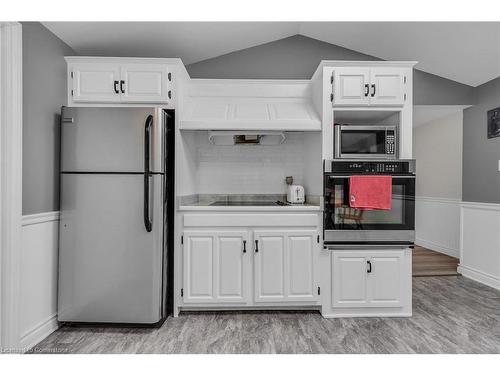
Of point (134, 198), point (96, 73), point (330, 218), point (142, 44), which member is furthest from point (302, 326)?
point (142, 44)

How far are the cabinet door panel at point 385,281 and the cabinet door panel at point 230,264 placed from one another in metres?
1.06

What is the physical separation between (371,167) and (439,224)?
328 cm

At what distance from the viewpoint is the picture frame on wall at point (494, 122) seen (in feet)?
10.4

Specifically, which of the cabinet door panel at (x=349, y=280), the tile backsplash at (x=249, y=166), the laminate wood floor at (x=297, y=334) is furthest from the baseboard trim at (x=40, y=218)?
the cabinet door panel at (x=349, y=280)

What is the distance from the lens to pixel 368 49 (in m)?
3.26

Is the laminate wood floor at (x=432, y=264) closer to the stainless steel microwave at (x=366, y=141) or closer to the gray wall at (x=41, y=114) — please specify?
the stainless steel microwave at (x=366, y=141)

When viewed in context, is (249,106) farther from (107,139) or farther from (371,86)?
(107,139)

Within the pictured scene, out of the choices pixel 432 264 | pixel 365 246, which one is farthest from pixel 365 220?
pixel 432 264

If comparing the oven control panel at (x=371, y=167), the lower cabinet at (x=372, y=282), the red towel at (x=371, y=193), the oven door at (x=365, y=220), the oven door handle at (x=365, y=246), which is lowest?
the lower cabinet at (x=372, y=282)

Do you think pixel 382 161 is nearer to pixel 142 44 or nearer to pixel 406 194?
pixel 406 194

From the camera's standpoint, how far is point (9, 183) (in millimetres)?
1882

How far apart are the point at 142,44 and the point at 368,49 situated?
2.39m

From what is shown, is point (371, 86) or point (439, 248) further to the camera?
point (439, 248)

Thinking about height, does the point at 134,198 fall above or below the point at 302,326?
above
